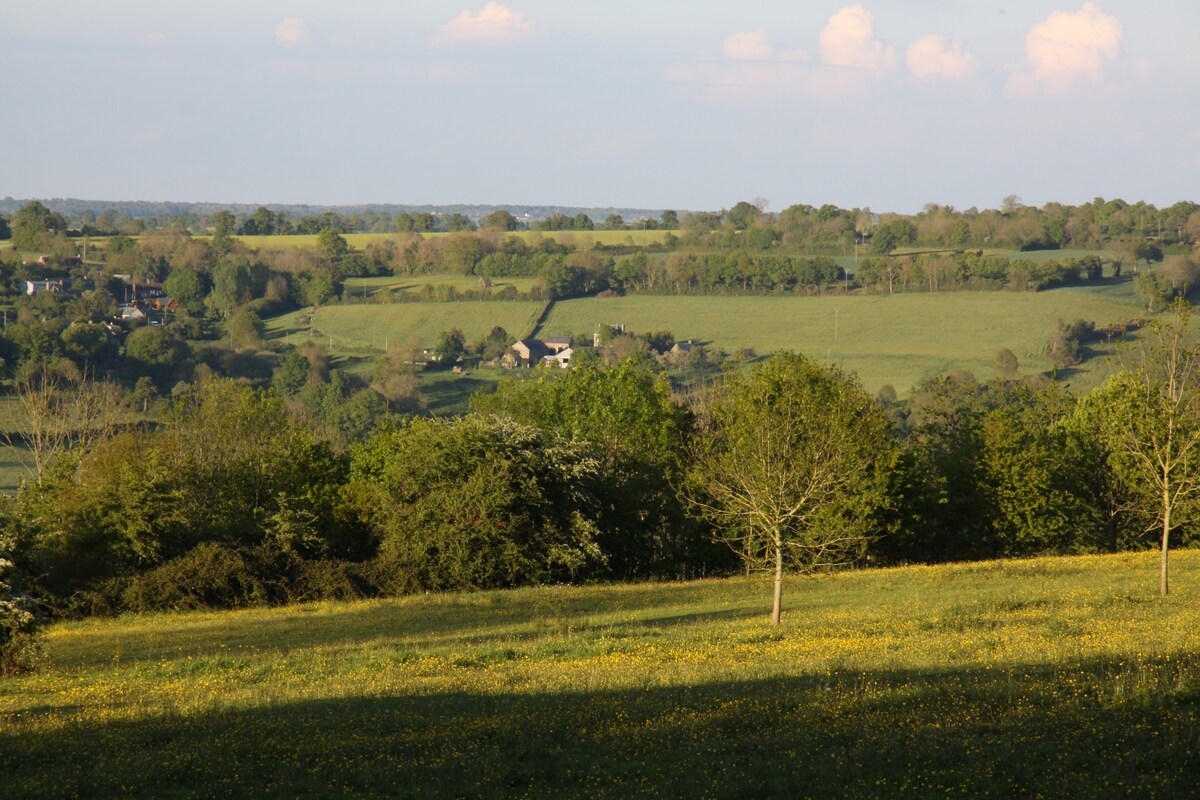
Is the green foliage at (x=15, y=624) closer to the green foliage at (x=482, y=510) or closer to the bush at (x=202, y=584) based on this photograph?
the bush at (x=202, y=584)

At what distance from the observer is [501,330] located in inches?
5842

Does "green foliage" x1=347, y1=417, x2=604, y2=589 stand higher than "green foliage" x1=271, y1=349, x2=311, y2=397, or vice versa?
"green foliage" x1=347, y1=417, x2=604, y2=589

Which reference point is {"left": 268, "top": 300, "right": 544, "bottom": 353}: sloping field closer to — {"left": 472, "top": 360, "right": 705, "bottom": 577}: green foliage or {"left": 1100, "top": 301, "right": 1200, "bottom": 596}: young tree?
{"left": 472, "top": 360, "right": 705, "bottom": 577}: green foliage

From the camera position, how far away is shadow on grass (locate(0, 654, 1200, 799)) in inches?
464

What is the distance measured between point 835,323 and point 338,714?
13600 centimetres

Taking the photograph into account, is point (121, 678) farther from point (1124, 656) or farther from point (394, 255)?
point (394, 255)

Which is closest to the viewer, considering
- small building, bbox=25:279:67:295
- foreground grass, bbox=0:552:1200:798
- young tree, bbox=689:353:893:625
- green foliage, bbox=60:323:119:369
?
foreground grass, bbox=0:552:1200:798

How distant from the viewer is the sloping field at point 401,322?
499 feet

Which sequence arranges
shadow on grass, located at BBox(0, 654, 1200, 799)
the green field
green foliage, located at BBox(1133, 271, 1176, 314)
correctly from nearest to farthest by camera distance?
shadow on grass, located at BBox(0, 654, 1200, 799) → green foliage, located at BBox(1133, 271, 1176, 314) → the green field

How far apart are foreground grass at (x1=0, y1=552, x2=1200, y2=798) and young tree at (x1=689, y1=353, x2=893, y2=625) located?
330 centimetres

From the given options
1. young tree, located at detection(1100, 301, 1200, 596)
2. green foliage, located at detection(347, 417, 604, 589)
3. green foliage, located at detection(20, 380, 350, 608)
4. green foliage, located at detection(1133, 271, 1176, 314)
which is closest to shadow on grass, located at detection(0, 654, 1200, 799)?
young tree, located at detection(1100, 301, 1200, 596)

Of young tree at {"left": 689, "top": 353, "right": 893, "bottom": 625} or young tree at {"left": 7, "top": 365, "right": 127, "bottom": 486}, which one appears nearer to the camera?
young tree at {"left": 689, "top": 353, "right": 893, "bottom": 625}

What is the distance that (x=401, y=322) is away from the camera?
158 meters

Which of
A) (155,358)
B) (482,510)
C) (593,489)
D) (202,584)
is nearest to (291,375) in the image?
(155,358)
